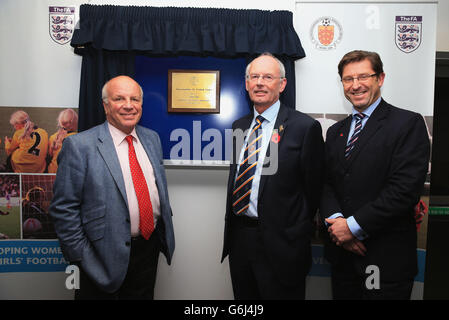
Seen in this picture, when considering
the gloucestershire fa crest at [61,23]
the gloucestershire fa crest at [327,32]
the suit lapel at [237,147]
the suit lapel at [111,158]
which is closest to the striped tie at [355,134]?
the suit lapel at [237,147]

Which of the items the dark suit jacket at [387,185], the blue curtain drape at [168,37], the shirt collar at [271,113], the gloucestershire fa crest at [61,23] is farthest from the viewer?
the gloucestershire fa crest at [61,23]

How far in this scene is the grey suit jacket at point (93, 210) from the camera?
1.49m

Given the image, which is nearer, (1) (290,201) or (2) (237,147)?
(1) (290,201)

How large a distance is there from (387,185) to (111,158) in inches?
59.8

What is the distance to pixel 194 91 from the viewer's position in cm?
229

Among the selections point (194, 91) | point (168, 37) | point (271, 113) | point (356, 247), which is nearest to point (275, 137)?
point (271, 113)

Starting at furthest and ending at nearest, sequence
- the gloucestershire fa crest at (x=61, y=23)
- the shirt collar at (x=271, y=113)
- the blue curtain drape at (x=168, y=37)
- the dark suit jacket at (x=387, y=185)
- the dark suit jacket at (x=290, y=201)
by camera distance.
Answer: the gloucestershire fa crest at (x=61, y=23)
the blue curtain drape at (x=168, y=37)
the shirt collar at (x=271, y=113)
the dark suit jacket at (x=290, y=201)
the dark suit jacket at (x=387, y=185)

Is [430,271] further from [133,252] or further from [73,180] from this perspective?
[73,180]

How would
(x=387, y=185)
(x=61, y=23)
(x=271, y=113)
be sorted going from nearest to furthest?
(x=387, y=185)
(x=271, y=113)
(x=61, y=23)

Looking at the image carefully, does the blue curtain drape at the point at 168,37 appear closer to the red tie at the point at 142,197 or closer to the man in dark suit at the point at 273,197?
the man in dark suit at the point at 273,197

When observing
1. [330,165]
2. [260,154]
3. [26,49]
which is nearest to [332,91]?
[330,165]

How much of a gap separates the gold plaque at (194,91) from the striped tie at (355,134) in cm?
109

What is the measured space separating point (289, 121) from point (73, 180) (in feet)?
4.11

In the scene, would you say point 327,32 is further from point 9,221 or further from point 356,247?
point 9,221
